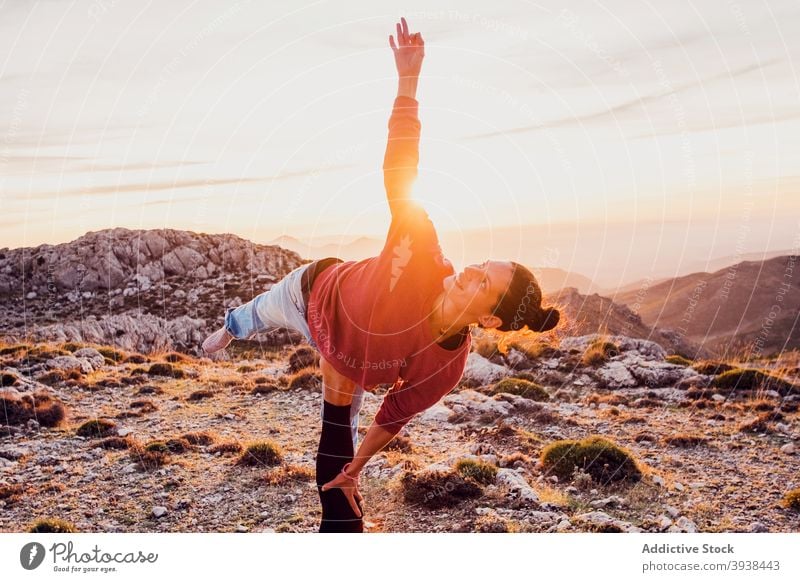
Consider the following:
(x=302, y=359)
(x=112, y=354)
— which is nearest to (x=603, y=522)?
(x=302, y=359)

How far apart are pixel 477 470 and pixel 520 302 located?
3.36 meters

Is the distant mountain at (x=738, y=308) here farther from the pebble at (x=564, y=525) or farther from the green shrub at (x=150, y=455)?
the green shrub at (x=150, y=455)

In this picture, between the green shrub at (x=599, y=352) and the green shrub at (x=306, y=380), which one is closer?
the green shrub at (x=306, y=380)

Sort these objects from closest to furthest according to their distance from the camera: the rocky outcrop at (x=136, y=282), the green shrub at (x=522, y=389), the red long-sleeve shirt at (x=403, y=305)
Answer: the red long-sleeve shirt at (x=403, y=305), the green shrub at (x=522, y=389), the rocky outcrop at (x=136, y=282)

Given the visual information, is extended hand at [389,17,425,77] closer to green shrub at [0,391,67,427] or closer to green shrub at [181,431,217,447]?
green shrub at [181,431,217,447]

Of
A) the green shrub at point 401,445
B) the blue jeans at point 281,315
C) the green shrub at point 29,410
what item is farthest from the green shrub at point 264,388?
the blue jeans at point 281,315

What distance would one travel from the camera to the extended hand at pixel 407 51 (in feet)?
13.3

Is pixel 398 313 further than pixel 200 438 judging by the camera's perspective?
No

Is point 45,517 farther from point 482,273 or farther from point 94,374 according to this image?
point 94,374

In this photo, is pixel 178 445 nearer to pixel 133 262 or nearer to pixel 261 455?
pixel 261 455

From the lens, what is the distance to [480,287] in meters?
3.44
